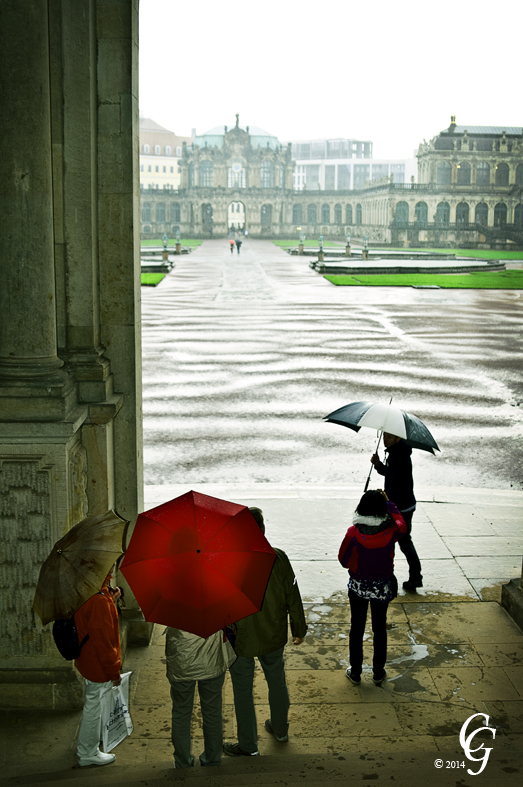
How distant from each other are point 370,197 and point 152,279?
2574 inches

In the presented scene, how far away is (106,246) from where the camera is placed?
16.5 feet

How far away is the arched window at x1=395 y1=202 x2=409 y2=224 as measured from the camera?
89312 mm

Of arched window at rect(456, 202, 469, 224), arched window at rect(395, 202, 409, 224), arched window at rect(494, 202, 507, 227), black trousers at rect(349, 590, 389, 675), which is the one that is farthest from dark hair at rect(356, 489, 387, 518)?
arched window at rect(494, 202, 507, 227)

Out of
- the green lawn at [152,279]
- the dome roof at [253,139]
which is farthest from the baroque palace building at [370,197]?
the green lawn at [152,279]

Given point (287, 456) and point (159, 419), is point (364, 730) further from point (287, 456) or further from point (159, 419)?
point (159, 419)

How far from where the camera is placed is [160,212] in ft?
356

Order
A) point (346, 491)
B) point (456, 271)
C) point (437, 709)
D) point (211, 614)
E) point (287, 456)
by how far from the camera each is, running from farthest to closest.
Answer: point (456, 271) → point (287, 456) → point (346, 491) → point (437, 709) → point (211, 614)

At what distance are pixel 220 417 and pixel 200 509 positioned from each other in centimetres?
920

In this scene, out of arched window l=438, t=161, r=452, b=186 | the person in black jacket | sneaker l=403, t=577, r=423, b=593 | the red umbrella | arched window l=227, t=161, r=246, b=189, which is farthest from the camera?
arched window l=227, t=161, r=246, b=189

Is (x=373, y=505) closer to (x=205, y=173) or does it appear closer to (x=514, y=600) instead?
(x=514, y=600)

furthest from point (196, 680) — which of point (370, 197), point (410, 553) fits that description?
point (370, 197)

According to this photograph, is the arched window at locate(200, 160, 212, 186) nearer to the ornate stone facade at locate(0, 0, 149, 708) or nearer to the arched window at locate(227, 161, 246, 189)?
the arched window at locate(227, 161, 246, 189)

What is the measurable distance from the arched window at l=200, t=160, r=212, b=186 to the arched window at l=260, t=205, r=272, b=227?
403 inches

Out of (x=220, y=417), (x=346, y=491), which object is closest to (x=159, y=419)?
(x=220, y=417)
